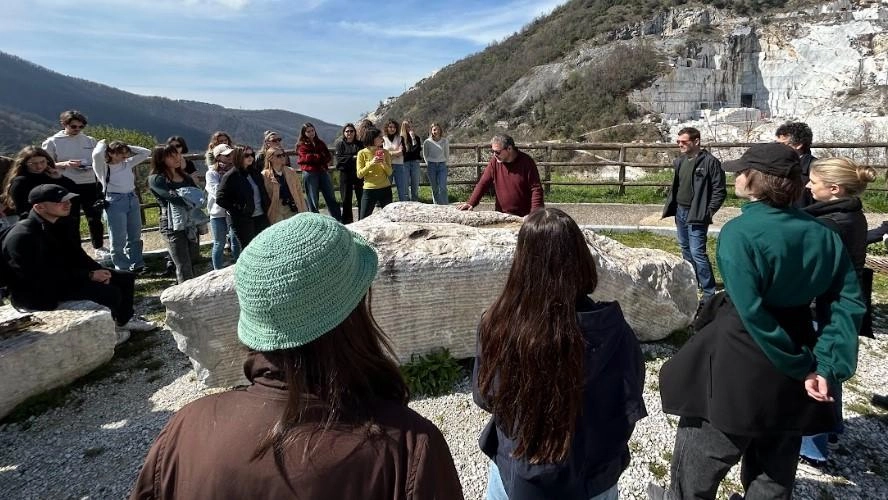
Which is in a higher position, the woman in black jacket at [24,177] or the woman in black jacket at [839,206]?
the woman in black jacket at [24,177]

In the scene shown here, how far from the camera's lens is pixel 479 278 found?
12.0 feet

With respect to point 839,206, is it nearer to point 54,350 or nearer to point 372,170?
point 54,350

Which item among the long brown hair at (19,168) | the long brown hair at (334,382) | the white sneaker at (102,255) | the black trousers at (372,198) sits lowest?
the white sneaker at (102,255)

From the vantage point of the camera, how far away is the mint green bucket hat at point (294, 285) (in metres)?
1.00

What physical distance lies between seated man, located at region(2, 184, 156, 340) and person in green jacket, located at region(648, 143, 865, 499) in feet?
15.1

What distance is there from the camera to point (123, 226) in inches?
229

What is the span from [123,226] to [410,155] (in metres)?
4.25

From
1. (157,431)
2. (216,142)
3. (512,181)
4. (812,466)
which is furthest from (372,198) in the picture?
(812,466)

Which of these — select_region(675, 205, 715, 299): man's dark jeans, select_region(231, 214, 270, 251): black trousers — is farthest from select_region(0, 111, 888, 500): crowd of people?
select_region(231, 214, 270, 251): black trousers

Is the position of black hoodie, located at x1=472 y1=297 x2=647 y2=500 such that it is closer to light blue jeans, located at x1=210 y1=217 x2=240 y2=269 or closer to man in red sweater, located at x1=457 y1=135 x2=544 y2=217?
man in red sweater, located at x1=457 y1=135 x2=544 y2=217

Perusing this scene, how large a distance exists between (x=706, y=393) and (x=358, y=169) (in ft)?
18.9

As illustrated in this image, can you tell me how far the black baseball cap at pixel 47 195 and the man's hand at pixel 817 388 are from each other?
5.01m

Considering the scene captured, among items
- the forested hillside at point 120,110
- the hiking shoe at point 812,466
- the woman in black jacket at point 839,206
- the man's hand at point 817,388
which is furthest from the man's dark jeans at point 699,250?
the forested hillside at point 120,110

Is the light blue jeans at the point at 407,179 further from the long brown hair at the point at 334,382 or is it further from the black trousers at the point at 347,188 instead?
the long brown hair at the point at 334,382
